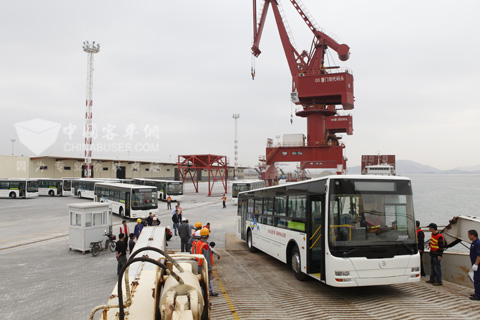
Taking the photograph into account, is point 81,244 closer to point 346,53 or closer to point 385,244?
point 385,244

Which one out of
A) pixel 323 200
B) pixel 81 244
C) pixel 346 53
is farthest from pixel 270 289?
pixel 346 53

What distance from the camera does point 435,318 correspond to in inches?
270

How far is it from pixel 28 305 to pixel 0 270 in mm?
4536

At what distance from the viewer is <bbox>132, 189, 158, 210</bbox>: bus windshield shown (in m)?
24.7

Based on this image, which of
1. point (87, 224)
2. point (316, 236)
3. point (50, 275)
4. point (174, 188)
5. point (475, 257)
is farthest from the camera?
point (174, 188)

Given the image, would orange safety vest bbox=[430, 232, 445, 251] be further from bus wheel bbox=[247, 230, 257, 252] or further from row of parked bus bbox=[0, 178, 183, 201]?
row of parked bus bbox=[0, 178, 183, 201]

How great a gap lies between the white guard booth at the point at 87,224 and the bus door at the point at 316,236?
9.84m

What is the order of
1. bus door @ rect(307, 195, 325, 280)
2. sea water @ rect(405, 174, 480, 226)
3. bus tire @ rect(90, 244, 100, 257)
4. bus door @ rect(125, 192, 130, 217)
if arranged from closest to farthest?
1. bus door @ rect(307, 195, 325, 280)
2. bus tire @ rect(90, 244, 100, 257)
3. bus door @ rect(125, 192, 130, 217)
4. sea water @ rect(405, 174, 480, 226)

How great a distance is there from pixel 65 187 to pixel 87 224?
128ft

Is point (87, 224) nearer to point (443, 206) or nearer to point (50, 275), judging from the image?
point (50, 275)

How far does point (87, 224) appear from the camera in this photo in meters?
14.4

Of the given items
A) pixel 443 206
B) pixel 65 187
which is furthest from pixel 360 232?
pixel 443 206

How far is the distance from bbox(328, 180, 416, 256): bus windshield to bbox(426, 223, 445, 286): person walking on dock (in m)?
1.21

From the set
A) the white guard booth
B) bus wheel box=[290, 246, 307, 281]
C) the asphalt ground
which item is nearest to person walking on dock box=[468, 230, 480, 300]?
bus wheel box=[290, 246, 307, 281]
